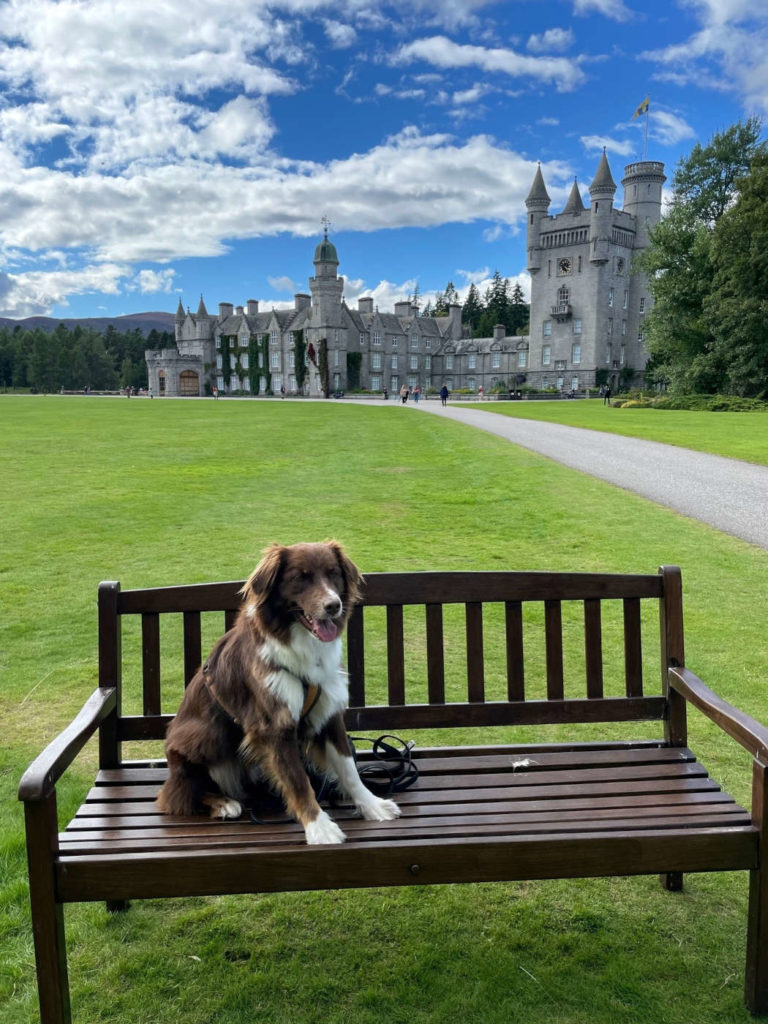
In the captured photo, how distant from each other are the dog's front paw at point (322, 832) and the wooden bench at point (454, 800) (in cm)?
6

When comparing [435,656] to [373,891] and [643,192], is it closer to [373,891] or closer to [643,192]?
[373,891]

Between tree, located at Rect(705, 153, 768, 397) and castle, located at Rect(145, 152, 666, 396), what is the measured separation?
109 ft

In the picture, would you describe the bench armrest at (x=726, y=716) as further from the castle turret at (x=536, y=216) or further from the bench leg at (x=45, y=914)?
the castle turret at (x=536, y=216)

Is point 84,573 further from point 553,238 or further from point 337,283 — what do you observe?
point 553,238

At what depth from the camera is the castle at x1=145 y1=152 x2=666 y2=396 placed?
280 ft

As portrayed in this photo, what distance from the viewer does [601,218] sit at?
83.8 m

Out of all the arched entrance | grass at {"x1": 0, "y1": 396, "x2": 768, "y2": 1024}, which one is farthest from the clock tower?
grass at {"x1": 0, "y1": 396, "x2": 768, "y2": 1024}

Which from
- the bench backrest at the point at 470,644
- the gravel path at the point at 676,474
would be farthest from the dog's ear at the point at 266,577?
the gravel path at the point at 676,474

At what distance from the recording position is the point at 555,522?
36.9 feet

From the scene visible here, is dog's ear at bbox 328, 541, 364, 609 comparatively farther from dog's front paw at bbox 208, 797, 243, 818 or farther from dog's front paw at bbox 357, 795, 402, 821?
dog's front paw at bbox 208, 797, 243, 818

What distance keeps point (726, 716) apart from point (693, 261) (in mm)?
56826

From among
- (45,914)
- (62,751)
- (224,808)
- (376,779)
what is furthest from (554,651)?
(45,914)

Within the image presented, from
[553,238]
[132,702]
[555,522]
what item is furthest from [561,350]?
[132,702]

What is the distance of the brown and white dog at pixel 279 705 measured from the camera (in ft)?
9.12
